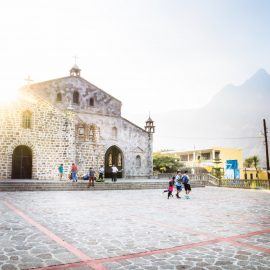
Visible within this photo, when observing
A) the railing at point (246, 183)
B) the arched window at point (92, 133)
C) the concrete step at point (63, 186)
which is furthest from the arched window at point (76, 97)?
the railing at point (246, 183)

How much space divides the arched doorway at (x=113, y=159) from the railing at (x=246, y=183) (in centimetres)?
1154

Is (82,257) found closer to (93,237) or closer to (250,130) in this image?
(93,237)

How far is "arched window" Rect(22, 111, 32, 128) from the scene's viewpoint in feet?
77.9

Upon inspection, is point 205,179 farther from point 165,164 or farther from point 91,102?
point 165,164

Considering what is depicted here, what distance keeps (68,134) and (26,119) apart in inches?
150

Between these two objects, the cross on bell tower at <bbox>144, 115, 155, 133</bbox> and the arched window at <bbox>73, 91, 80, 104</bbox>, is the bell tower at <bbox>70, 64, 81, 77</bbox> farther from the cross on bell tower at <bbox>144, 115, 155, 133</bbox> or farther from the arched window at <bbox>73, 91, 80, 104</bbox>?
the cross on bell tower at <bbox>144, 115, 155, 133</bbox>

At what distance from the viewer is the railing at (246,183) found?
75.8 ft

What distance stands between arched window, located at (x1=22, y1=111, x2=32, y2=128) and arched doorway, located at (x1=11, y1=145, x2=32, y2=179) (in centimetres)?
181

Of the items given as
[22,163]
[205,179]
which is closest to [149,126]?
[205,179]

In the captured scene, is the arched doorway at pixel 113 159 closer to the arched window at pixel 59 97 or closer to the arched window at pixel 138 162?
the arched window at pixel 138 162

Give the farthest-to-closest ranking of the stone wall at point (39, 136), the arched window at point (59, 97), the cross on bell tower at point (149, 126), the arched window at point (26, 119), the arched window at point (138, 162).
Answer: the cross on bell tower at point (149, 126) → the arched window at point (138, 162) → the arched window at point (59, 97) → the arched window at point (26, 119) → the stone wall at point (39, 136)

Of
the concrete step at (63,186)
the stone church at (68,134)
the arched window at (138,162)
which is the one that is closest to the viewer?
the concrete step at (63,186)

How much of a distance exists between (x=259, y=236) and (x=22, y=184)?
51.3ft

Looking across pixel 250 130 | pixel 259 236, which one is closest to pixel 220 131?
pixel 250 130
